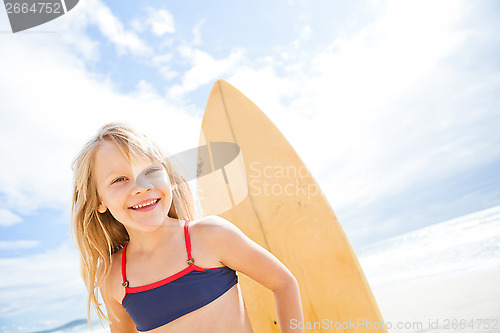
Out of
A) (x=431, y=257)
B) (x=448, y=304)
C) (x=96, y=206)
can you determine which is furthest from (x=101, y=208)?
(x=431, y=257)

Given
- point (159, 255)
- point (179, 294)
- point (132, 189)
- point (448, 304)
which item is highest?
point (132, 189)

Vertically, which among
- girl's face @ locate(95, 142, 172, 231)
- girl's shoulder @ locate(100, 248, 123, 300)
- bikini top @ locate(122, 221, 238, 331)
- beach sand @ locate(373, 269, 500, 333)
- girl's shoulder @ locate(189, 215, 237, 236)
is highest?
girl's face @ locate(95, 142, 172, 231)

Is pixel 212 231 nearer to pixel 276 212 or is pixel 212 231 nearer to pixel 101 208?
pixel 101 208

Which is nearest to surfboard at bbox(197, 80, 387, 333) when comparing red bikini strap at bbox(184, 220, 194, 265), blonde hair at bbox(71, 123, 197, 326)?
blonde hair at bbox(71, 123, 197, 326)

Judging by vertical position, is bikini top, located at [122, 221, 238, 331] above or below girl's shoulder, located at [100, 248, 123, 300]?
below

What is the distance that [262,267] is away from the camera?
98cm

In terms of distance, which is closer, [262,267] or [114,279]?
[262,267]

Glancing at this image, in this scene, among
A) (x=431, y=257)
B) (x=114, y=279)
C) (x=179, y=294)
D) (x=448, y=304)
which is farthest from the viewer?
(x=431, y=257)

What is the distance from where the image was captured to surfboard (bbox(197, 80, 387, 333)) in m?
1.68

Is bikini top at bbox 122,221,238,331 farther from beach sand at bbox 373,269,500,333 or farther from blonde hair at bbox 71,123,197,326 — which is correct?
beach sand at bbox 373,269,500,333

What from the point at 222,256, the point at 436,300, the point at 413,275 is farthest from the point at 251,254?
the point at 413,275

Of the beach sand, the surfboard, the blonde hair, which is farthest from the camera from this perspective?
the beach sand

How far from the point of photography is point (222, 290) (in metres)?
1.00

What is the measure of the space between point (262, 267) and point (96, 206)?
58 centimetres
